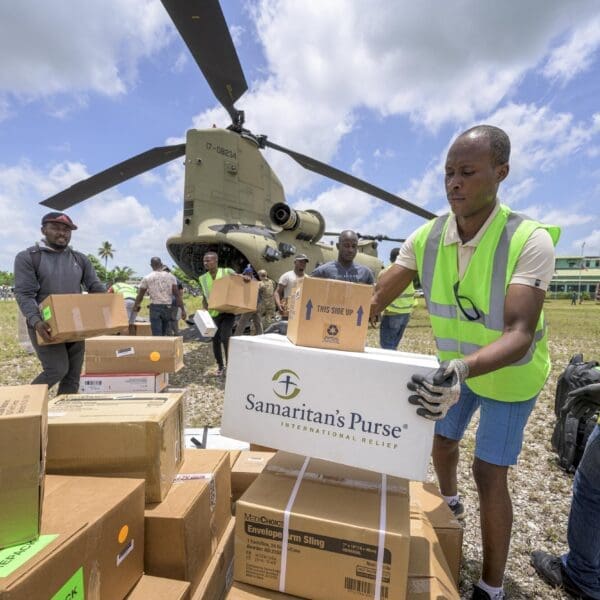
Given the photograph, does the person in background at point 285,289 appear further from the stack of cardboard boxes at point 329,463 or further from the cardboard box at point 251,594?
the cardboard box at point 251,594

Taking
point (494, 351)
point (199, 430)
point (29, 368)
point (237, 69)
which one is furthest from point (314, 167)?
point (494, 351)

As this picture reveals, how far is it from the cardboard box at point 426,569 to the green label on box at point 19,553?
1083 mm

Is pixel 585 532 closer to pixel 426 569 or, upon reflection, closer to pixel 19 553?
pixel 426 569

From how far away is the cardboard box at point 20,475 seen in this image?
98cm

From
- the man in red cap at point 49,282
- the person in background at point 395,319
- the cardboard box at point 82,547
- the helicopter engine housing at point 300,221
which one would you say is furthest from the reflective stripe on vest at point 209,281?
the cardboard box at point 82,547

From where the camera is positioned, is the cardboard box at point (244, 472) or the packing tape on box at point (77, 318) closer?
the cardboard box at point (244, 472)

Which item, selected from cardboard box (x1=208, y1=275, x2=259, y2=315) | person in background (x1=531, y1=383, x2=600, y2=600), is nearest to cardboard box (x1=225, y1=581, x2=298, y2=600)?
person in background (x1=531, y1=383, x2=600, y2=600)

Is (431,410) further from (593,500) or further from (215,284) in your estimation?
(215,284)

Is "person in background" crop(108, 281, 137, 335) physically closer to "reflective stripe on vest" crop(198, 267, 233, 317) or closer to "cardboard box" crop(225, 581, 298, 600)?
"reflective stripe on vest" crop(198, 267, 233, 317)

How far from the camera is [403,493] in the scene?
131 cm

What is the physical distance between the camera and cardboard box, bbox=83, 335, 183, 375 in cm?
272

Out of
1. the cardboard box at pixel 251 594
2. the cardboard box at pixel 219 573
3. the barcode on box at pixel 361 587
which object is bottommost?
the cardboard box at pixel 219 573

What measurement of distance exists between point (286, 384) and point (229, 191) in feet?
25.3

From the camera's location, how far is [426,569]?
1.25 meters
